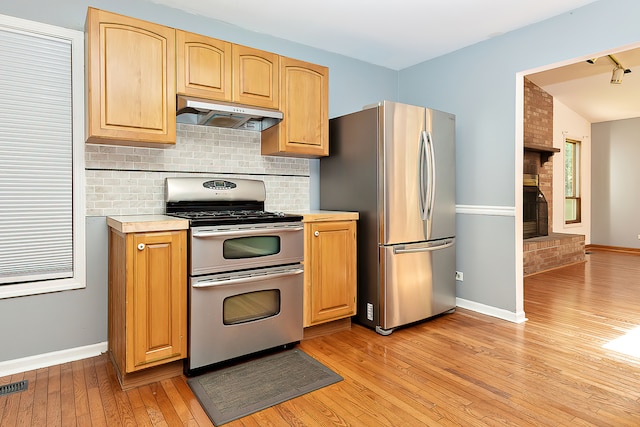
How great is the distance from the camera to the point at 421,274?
3250mm

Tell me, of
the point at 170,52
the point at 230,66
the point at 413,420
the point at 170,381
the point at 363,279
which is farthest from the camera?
the point at 363,279

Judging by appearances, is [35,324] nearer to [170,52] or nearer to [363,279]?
[170,52]

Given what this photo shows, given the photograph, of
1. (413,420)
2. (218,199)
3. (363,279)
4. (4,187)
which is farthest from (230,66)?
(413,420)

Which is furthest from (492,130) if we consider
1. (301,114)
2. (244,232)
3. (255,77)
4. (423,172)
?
(244,232)

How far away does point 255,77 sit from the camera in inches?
110

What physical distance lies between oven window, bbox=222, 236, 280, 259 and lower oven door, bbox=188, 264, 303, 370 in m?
0.11

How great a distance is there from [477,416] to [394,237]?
4.71ft

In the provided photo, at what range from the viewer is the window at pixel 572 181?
745cm

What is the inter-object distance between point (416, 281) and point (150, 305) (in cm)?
206

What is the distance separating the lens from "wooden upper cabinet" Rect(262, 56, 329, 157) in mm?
3004

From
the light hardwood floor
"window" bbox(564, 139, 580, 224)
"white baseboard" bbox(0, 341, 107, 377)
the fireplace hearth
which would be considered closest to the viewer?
the light hardwood floor

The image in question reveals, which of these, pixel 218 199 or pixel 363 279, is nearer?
pixel 218 199

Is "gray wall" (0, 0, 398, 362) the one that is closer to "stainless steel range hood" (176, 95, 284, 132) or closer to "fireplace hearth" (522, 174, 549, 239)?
"stainless steel range hood" (176, 95, 284, 132)

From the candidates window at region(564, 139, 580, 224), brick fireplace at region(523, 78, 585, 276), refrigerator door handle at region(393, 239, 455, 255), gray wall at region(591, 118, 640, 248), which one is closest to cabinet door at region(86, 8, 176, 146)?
refrigerator door handle at region(393, 239, 455, 255)
